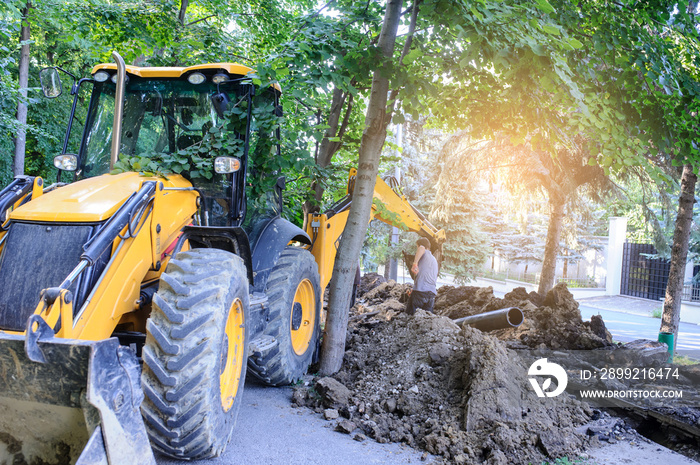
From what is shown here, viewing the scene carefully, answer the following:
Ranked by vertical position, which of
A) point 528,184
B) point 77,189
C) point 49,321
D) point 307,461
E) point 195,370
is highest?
point 528,184

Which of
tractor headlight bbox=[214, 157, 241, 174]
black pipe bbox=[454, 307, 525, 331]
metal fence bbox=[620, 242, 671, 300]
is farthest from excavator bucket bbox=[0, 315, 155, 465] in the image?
metal fence bbox=[620, 242, 671, 300]

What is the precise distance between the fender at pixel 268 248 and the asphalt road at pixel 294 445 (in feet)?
3.97

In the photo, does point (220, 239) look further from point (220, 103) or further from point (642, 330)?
point (642, 330)

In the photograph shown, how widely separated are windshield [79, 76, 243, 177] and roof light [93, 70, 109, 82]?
0.05m

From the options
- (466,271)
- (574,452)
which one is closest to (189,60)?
(574,452)

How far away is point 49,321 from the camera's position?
2.66 metres

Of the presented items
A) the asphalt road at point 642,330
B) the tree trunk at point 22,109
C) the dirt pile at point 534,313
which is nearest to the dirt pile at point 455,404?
the dirt pile at point 534,313

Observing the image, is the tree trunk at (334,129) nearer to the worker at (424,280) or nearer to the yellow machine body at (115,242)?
the worker at (424,280)

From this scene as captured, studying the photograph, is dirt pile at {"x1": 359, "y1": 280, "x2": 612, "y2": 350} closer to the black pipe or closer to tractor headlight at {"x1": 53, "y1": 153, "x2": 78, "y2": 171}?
the black pipe

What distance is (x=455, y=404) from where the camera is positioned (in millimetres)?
4742

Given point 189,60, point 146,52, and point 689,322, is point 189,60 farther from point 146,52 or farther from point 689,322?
point 689,322

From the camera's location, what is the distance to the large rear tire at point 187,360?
118 inches

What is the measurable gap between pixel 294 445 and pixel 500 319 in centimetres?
492

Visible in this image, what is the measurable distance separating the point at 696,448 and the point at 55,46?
18.3m
